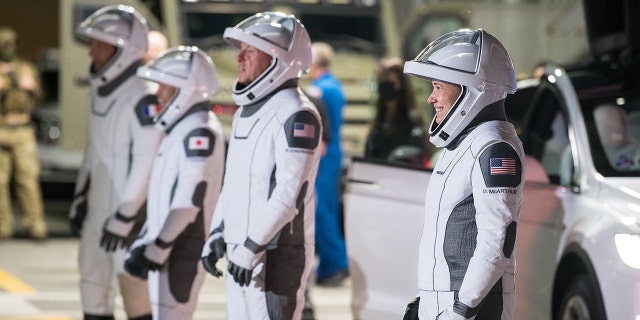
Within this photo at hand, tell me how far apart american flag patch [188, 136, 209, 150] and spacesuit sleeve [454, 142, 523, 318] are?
92.7 inches

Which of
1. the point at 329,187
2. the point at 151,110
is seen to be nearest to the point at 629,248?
the point at 151,110

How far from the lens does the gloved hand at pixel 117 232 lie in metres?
7.88

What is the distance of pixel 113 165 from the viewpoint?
8188mm

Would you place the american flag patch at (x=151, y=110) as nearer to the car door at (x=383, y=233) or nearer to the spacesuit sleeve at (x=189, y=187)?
the spacesuit sleeve at (x=189, y=187)

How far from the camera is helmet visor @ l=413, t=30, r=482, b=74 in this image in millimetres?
5176

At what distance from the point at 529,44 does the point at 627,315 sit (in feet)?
45.6

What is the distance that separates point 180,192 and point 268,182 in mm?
905

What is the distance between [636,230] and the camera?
6434mm

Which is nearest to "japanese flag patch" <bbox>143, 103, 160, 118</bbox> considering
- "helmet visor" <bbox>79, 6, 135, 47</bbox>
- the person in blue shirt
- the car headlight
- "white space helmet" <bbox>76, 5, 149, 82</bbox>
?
"white space helmet" <bbox>76, 5, 149, 82</bbox>

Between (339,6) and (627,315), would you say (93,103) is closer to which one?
(627,315)

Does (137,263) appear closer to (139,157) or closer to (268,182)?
(139,157)

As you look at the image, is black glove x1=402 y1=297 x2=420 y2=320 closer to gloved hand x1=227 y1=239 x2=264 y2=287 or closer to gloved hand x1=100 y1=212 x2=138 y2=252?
gloved hand x1=227 y1=239 x2=264 y2=287

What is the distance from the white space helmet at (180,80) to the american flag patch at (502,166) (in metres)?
2.64

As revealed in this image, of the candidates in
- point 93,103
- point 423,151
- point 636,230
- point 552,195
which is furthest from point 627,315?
point 93,103
